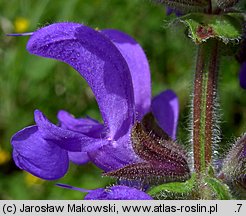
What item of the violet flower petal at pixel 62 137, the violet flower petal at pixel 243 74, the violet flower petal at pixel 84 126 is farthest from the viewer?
the violet flower petal at pixel 243 74

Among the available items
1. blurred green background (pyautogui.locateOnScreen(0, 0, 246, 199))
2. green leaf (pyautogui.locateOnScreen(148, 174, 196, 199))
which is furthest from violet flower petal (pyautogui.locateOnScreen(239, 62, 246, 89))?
blurred green background (pyautogui.locateOnScreen(0, 0, 246, 199))

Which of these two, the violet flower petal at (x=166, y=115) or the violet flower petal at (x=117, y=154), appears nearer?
the violet flower petal at (x=117, y=154)

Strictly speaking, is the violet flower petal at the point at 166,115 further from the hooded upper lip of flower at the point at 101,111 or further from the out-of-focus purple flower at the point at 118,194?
the out-of-focus purple flower at the point at 118,194

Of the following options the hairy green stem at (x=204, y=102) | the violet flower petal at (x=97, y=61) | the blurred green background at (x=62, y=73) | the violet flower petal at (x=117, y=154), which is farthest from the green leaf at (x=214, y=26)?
the blurred green background at (x=62, y=73)

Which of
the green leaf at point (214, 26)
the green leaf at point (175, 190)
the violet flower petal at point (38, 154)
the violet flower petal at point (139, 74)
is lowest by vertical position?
the green leaf at point (175, 190)

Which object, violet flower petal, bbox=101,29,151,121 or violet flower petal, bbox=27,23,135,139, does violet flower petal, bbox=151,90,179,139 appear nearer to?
violet flower petal, bbox=101,29,151,121

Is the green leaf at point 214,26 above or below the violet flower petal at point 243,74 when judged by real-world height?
above

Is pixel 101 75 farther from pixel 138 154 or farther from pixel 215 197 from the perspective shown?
pixel 215 197
